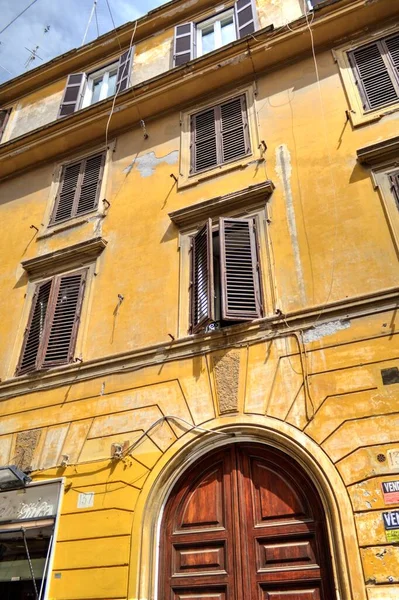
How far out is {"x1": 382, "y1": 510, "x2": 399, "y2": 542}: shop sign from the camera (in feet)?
15.5

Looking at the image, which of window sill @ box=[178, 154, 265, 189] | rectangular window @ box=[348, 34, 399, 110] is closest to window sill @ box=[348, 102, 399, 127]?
rectangular window @ box=[348, 34, 399, 110]

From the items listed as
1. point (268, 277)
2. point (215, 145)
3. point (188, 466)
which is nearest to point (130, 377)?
point (188, 466)

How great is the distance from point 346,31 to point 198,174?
12.1 feet

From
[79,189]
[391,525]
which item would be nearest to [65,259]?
[79,189]

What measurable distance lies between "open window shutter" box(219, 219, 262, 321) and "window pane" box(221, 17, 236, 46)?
5421 mm

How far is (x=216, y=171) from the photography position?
8.51 metres

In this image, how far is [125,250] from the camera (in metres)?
8.47

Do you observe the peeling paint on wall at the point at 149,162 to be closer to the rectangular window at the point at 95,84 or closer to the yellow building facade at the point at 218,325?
the yellow building facade at the point at 218,325

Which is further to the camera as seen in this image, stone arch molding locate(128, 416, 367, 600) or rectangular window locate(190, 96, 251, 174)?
rectangular window locate(190, 96, 251, 174)

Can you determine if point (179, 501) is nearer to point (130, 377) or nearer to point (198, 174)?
point (130, 377)

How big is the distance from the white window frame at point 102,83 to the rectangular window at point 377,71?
581 centimetres

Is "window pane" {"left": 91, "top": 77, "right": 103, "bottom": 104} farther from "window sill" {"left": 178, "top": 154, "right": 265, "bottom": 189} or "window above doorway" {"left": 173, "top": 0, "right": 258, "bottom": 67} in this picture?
"window sill" {"left": 178, "top": 154, "right": 265, "bottom": 189}

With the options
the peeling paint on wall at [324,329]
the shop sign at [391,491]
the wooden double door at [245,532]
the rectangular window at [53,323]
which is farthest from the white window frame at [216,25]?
the shop sign at [391,491]

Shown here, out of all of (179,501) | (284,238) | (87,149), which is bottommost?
(179,501)
